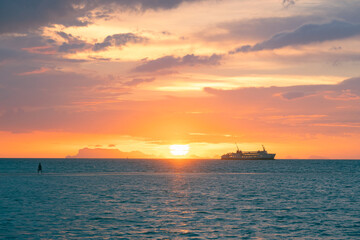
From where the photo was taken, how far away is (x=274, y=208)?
47750 mm

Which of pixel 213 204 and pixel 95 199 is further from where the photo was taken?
pixel 95 199

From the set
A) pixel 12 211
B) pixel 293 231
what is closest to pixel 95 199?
pixel 12 211

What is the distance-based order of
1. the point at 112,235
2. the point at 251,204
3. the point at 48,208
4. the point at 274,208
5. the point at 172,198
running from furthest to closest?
the point at 172,198 < the point at 251,204 < the point at 274,208 < the point at 48,208 < the point at 112,235

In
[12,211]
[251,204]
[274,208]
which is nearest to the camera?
[12,211]

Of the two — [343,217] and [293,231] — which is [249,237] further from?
[343,217]

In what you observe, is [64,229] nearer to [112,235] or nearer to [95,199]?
[112,235]

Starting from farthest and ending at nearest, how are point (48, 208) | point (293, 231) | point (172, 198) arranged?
point (172, 198) → point (48, 208) → point (293, 231)

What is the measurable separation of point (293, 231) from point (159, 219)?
1238 centimetres

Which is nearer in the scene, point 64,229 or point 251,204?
point 64,229

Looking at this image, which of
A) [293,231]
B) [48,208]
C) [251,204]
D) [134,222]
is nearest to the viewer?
[293,231]

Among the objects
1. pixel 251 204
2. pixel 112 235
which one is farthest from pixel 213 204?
pixel 112 235

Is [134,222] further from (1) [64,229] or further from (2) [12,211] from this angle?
(2) [12,211]

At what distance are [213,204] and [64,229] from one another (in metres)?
22.6

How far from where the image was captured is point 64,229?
32.3 m
